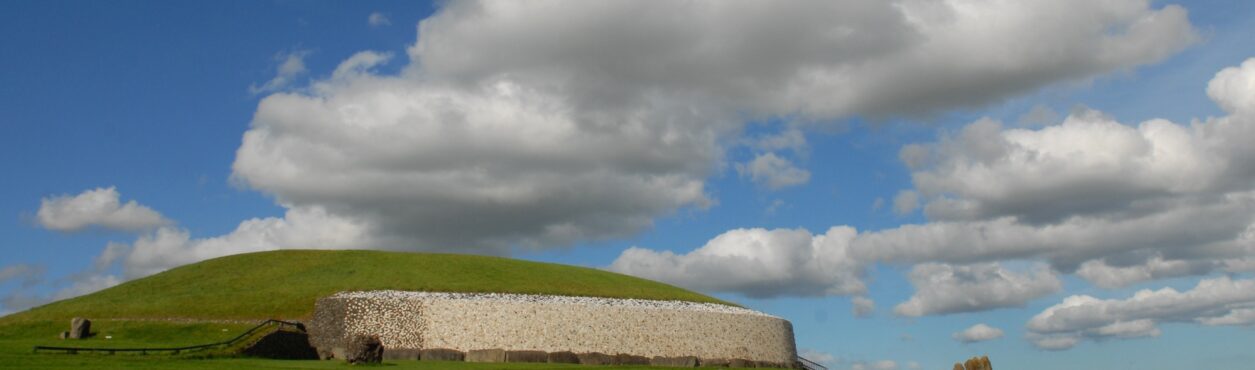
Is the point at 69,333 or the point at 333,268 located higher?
the point at 333,268

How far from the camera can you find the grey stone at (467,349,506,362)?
47469mm

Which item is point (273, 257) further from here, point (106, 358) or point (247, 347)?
point (106, 358)

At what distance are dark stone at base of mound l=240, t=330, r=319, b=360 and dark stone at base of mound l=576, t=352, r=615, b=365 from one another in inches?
596

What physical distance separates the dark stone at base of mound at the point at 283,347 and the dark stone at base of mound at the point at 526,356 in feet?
37.9

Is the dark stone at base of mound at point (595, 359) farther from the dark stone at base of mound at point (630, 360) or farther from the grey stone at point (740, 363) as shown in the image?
the grey stone at point (740, 363)

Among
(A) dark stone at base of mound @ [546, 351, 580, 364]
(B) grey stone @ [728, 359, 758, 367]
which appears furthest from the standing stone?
(B) grey stone @ [728, 359, 758, 367]

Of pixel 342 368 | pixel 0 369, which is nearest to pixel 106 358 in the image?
pixel 0 369

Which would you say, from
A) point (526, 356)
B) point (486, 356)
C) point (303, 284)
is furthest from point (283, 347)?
point (303, 284)

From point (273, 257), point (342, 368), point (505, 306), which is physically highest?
point (273, 257)

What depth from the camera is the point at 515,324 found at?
175 ft

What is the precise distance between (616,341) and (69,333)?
29362mm

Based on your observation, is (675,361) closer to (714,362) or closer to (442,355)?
(714,362)

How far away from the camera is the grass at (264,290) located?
159ft

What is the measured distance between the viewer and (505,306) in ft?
177
